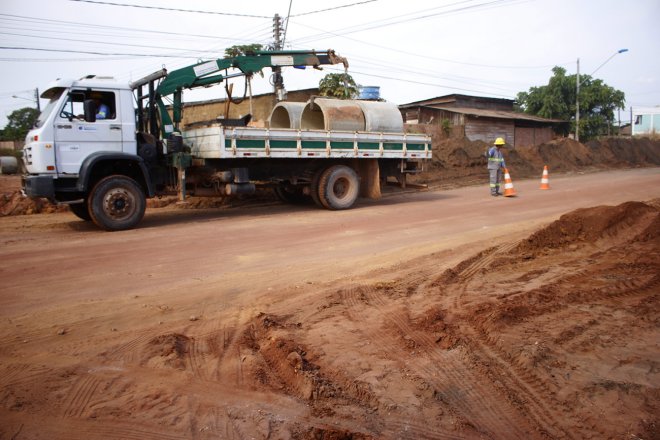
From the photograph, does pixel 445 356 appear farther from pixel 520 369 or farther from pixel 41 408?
pixel 41 408

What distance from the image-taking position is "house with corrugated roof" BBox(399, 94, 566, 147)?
34.9 m

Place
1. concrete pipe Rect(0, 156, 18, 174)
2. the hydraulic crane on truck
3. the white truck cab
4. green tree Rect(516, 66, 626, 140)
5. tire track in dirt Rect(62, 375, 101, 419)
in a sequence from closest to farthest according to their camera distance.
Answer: tire track in dirt Rect(62, 375, 101, 419) → the white truck cab → the hydraulic crane on truck → concrete pipe Rect(0, 156, 18, 174) → green tree Rect(516, 66, 626, 140)

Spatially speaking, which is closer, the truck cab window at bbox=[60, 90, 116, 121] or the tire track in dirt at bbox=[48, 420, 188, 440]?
the tire track in dirt at bbox=[48, 420, 188, 440]

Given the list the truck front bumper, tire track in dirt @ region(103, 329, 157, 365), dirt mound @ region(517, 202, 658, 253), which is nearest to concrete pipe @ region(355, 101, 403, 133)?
dirt mound @ region(517, 202, 658, 253)

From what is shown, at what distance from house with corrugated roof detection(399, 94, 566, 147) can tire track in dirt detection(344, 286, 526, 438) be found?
92.9 ft

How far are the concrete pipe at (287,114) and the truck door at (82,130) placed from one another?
503cm

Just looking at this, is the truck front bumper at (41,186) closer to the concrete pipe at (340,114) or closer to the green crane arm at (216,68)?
the green crane arm at (216,68)

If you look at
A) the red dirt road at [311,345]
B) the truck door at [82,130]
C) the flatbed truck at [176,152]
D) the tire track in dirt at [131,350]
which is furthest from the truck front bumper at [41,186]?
the tire track in dirt at [131,350]

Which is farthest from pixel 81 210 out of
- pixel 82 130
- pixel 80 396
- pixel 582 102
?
pixel 582 102

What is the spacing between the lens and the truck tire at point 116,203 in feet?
31.6

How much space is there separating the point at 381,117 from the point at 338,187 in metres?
2.39

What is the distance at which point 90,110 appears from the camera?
9.53 metres

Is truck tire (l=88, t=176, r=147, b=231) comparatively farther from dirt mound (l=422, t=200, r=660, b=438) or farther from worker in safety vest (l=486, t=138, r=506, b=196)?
worker in safety vest (l=486, t=138, r=506, b=196)

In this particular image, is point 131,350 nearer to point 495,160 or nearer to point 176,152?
point 176,152
